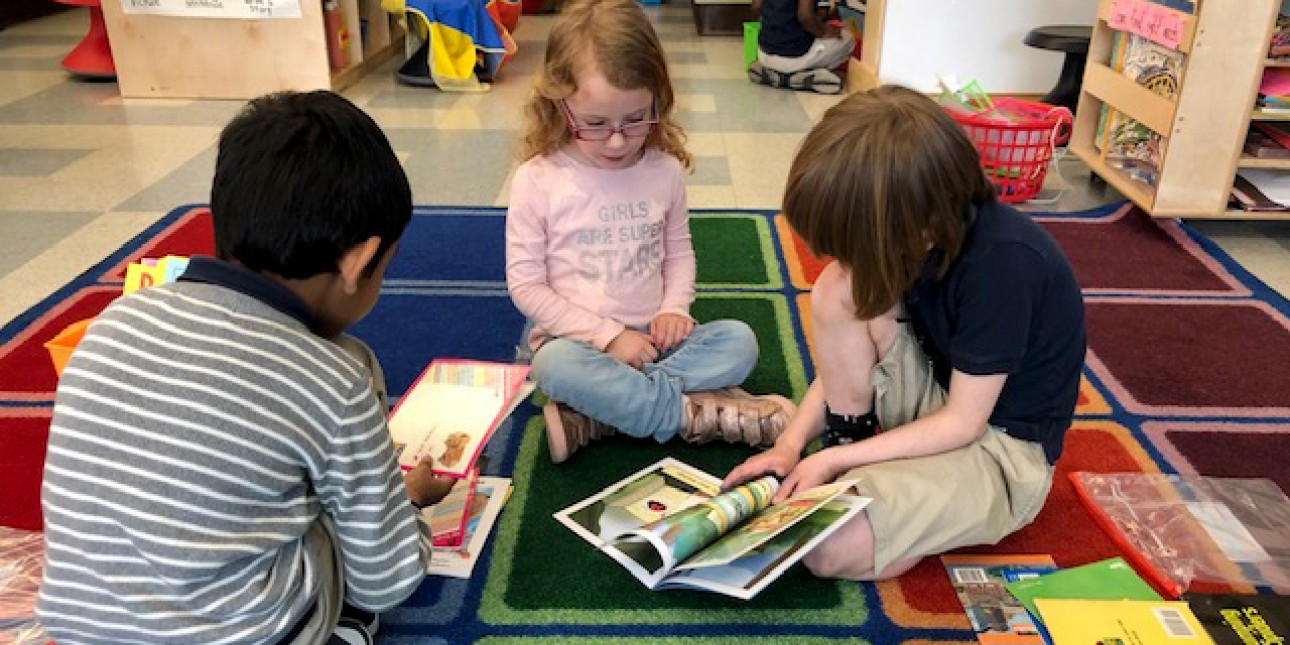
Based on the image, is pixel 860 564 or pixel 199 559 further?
pixel 860 564

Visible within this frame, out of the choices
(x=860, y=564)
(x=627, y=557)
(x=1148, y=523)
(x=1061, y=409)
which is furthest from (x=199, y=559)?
(x=1148, y=523)

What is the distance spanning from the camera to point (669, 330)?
155 centimetres

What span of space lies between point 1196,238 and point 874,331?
61.3 inches

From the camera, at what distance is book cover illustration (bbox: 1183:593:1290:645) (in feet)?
3.52

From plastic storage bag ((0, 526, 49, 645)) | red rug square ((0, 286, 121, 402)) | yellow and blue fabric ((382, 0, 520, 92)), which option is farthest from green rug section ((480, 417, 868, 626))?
yellow and blue fabric ((382, 0, 520, 92))

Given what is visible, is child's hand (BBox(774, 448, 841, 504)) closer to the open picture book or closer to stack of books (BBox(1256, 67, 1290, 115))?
the open picture book

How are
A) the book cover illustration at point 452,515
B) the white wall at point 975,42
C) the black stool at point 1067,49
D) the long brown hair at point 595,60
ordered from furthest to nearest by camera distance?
1. the white wall at point 975,42
2. the black stool at point 1067,49
3. the long brown hair at point 595,60
4. the book cover illustration at point 452,515

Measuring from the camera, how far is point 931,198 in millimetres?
1030

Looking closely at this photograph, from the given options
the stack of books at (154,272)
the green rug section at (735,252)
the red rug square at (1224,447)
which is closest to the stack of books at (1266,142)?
the red rug square at (1224,447)

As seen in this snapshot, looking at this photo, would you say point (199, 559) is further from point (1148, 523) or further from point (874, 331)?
point (1148, 523)

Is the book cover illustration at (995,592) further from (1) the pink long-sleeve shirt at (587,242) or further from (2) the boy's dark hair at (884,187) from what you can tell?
(1) the pink long-sleeve shirt at (587,242)

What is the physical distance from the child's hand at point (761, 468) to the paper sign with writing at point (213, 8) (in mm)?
3002

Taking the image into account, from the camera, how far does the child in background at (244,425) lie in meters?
0.78

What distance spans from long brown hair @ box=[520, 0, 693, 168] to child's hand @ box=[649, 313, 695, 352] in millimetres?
298
